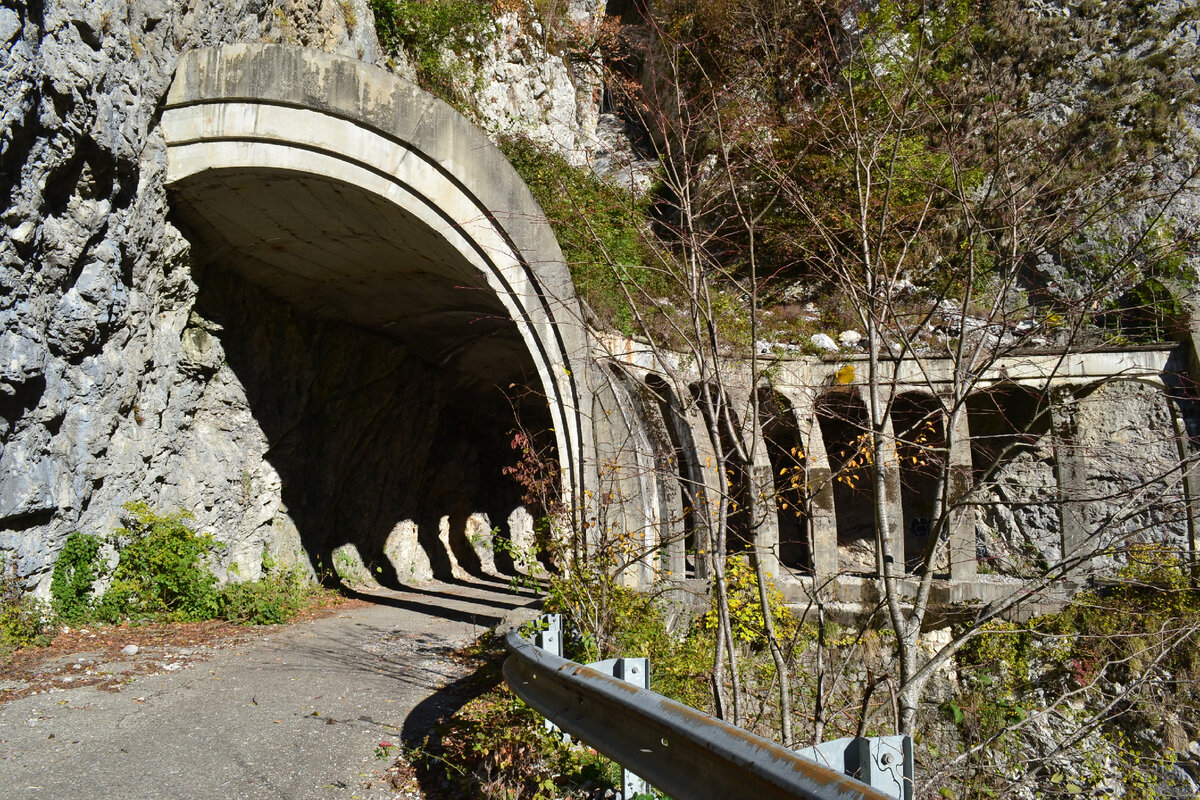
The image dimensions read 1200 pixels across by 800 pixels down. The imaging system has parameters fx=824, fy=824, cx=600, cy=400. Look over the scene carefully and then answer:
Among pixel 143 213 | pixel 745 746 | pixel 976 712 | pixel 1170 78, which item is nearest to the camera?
pixel 745 746

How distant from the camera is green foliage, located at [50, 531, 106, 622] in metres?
6.85

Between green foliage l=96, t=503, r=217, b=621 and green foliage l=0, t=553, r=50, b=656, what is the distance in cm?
91

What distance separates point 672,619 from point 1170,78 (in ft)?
40.6

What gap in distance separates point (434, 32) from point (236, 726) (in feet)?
34.7

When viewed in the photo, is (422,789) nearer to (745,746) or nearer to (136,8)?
(745,746)

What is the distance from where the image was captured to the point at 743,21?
27.7 feet

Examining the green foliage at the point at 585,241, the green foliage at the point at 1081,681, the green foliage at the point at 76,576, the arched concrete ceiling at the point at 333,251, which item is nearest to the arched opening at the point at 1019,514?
the green foliage at the point at 1081,681

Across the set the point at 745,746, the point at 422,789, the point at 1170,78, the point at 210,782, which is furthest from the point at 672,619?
the point at 1170,78

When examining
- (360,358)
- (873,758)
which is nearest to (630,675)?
(873,758)

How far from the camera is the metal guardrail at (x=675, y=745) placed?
1.62 metres

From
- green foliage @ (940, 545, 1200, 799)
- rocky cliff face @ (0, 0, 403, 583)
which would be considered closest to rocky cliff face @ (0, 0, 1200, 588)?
rocky cliff face @ (0, 0, 403, 583)

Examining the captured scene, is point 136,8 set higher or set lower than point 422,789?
higher

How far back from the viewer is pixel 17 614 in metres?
6.21

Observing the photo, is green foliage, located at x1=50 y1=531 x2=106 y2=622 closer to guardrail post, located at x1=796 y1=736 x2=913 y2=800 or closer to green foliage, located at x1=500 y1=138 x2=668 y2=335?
green foliage, located at x1=500 y1=138 x2=668 y2=335
